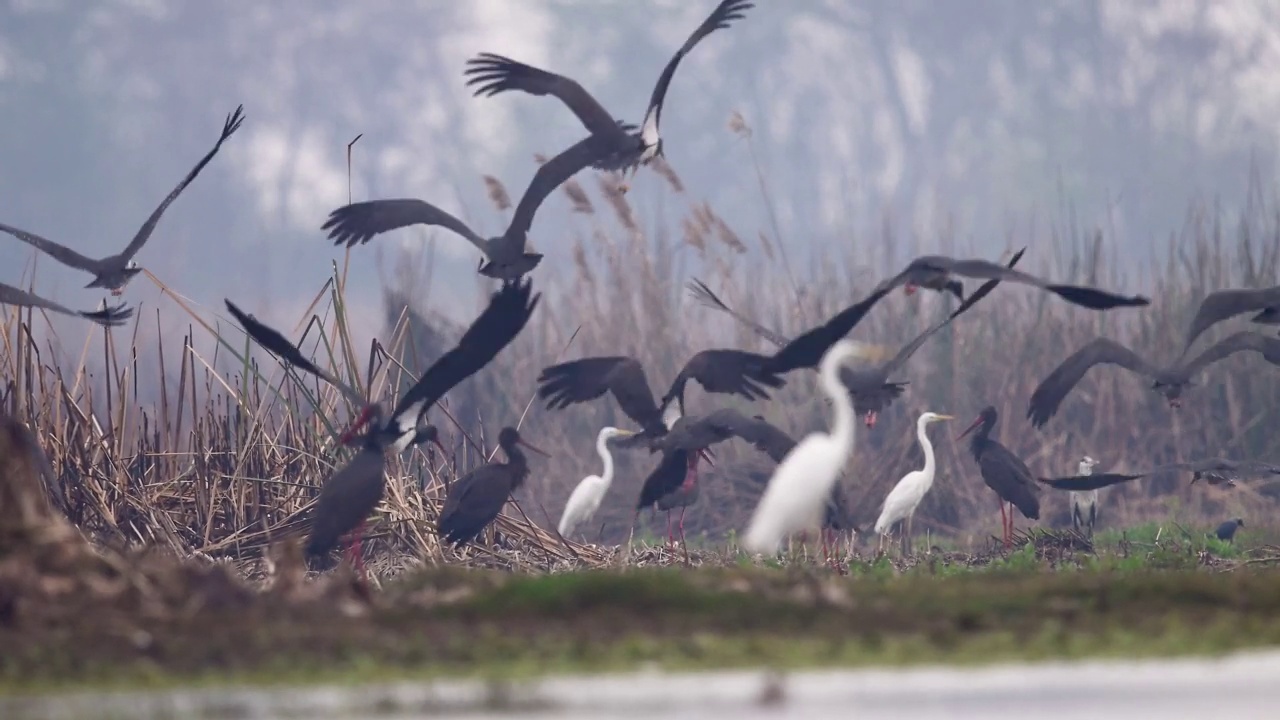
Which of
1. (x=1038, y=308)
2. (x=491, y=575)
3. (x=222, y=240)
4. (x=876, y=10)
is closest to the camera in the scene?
(x=491, y=575)

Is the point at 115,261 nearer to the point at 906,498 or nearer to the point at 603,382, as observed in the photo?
the point at 603,382

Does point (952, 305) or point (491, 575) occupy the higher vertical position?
point (952, 305)

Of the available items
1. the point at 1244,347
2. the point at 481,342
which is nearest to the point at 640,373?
the point at 481,342

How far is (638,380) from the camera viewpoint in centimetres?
1466

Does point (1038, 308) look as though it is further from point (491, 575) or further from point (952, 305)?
point (491, 575)

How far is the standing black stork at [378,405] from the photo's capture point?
1251 centimetres

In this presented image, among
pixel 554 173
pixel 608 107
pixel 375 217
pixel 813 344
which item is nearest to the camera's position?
pixel 813 344

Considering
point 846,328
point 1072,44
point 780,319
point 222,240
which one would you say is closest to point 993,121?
point 1072,44

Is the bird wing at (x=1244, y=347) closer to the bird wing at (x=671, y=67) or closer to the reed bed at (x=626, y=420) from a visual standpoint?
the reed bed at (x=626, y=420)

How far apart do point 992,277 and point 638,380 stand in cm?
366

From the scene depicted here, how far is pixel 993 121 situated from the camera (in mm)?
52062

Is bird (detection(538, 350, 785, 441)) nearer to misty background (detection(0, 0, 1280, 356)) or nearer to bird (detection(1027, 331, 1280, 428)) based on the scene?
bird (detection(1027, 331, 1280, 428))

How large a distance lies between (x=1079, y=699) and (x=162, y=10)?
48286 mm

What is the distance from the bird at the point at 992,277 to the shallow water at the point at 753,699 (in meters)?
3.93
